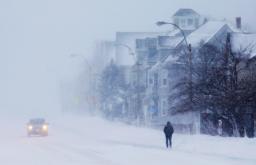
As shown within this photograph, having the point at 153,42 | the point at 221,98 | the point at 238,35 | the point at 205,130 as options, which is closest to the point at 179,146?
the point at 221,98

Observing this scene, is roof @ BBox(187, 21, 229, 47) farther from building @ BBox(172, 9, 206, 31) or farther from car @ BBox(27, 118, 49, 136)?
car @ BBox(27, 118, 49, 136)

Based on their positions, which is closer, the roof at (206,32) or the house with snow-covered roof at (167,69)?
the roof at (206,32)

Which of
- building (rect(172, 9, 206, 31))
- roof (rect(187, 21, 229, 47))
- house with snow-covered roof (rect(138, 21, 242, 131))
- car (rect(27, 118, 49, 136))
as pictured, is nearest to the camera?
car (rect(27, 118, 49, 136))

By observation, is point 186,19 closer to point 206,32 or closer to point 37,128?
point 206,32

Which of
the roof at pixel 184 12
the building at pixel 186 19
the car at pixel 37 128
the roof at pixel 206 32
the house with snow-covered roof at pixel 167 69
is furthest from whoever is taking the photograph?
the roof at pixel 184 12

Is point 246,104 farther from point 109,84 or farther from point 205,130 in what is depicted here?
point 109,84

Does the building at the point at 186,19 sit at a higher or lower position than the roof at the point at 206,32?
higher

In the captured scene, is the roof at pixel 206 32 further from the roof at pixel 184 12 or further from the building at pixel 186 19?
the roof at pixel 184 12

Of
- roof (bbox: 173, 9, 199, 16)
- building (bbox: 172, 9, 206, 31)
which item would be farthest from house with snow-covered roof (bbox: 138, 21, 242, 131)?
roof (bbox: 173, 9, 199, 16)

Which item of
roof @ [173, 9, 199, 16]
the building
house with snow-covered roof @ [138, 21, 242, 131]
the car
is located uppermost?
roof @ [173, 9, 199, 16]

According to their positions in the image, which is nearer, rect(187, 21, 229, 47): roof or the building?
rect(187, 21, 229, 47): roof

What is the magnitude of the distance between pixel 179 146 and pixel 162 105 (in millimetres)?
34180

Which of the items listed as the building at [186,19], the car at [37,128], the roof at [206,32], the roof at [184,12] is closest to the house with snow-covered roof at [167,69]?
the roof at [206,32]

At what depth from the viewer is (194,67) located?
4559 cm
